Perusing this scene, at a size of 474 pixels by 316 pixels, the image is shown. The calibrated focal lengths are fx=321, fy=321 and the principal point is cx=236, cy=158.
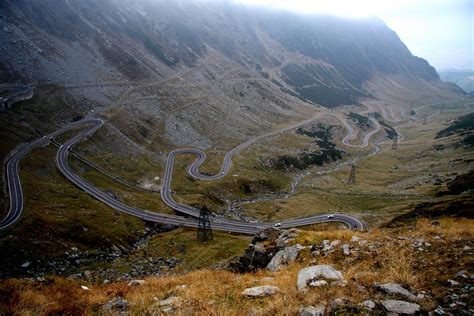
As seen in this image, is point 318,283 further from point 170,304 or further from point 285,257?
point 285,257

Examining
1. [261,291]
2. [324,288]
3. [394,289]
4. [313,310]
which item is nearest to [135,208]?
[261,291]

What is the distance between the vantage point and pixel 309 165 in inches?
6501

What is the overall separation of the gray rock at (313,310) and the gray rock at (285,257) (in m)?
9.97

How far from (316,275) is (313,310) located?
3900mm

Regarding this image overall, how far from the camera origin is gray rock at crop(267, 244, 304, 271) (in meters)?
22.7

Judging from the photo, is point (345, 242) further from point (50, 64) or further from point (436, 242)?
point (50, 64)

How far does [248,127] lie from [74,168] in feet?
376

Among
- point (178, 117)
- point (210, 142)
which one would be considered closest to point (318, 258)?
point (210, 142)

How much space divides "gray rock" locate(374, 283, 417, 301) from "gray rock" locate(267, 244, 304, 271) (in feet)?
30.7

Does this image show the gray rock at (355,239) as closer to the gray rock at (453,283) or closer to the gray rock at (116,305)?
the gray rock at (453,283)

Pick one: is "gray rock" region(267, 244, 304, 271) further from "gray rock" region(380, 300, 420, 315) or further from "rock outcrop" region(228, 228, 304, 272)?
"gray rock" region(380, 300, 420, 315)

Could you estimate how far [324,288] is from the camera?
1395 centimetres

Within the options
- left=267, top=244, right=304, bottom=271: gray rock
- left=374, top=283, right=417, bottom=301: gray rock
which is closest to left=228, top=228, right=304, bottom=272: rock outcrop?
left=267, top=244, right=304, bottom=271: gray rock

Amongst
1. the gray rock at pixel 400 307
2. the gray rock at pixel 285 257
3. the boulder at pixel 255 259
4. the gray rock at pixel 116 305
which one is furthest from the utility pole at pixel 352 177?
the gray rock at pixel 116 305
